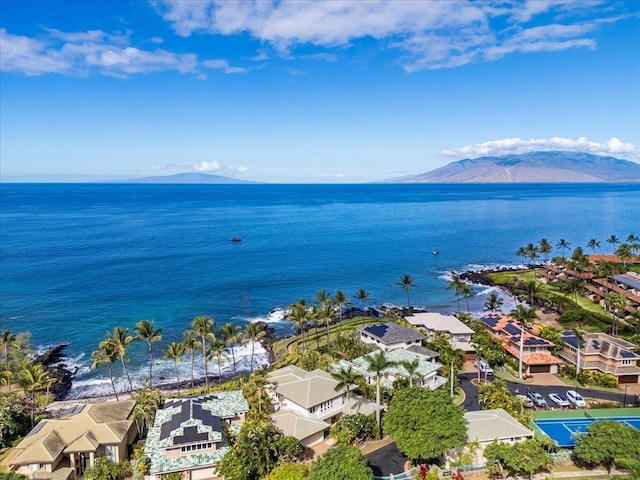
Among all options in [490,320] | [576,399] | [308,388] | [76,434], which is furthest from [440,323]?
[76,434]

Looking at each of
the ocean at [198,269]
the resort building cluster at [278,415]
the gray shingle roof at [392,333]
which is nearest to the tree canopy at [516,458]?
the resort building cluster at [278,415]

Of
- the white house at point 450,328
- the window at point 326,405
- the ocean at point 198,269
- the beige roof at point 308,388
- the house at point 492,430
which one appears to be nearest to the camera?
the house at point 492,430

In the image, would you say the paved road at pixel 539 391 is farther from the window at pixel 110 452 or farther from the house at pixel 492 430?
the window at pixel 110 452

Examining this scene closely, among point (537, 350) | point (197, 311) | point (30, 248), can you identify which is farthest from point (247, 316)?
point (30, 248)

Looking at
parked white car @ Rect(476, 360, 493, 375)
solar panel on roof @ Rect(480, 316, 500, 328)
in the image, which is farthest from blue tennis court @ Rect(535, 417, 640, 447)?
solar panel on roof @ Rect(480, 316, 500, 328)

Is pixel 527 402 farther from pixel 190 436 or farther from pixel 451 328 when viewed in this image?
pixel 190 436

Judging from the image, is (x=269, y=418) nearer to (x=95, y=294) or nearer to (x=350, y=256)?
(x=95, y=294)

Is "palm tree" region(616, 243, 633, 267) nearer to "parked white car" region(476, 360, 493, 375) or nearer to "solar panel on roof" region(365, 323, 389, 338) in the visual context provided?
"parked white car" region(476, 360, 493, 375)
